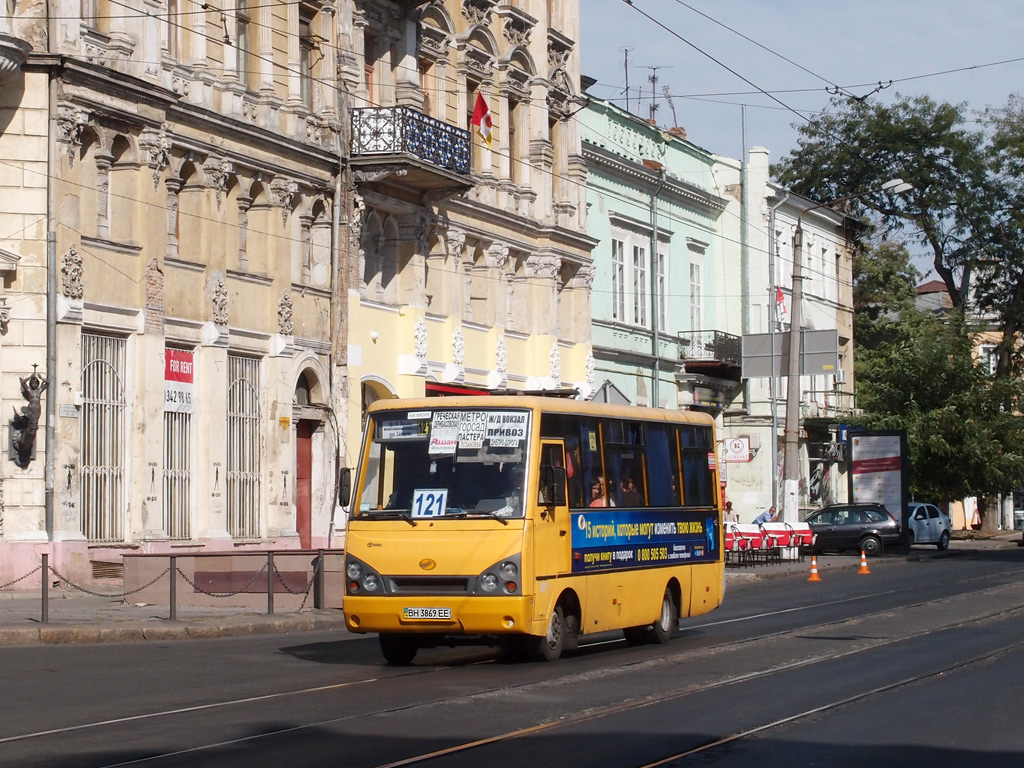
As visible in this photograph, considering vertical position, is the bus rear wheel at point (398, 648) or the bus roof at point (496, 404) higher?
the bus roof at point (496, 404)

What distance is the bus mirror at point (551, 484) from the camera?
54.2 ft

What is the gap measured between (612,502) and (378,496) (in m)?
2.85

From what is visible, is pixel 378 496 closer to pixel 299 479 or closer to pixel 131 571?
pixel 131 571

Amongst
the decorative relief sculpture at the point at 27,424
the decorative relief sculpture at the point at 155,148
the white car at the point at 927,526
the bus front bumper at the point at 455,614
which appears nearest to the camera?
the bus front bumper at the point at 455,614

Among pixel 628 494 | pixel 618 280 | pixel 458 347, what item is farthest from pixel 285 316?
pixel 618 280

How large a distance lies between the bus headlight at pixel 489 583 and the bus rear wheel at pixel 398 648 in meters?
1.25

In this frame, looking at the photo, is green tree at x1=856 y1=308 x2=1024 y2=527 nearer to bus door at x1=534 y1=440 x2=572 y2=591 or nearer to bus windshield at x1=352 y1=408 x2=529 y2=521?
bus door at x1=534 y1=440 x2=572 y2=591

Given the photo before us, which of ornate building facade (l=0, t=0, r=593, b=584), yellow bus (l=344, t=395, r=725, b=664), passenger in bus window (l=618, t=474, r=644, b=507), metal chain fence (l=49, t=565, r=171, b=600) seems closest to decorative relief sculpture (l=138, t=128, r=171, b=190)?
ornate building facade (l=0, t=0, r=593, b=584)

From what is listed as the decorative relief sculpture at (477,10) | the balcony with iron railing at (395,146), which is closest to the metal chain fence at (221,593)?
the balcony with iron railing at (395,146)

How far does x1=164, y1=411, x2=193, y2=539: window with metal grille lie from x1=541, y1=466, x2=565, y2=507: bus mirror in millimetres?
13223

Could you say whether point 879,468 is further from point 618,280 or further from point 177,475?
point 177,475

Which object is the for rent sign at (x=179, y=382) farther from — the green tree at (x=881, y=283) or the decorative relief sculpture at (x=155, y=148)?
the green tree at (x=881, y=283)

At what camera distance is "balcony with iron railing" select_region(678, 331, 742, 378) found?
52406 mm

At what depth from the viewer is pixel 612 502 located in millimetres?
18203
